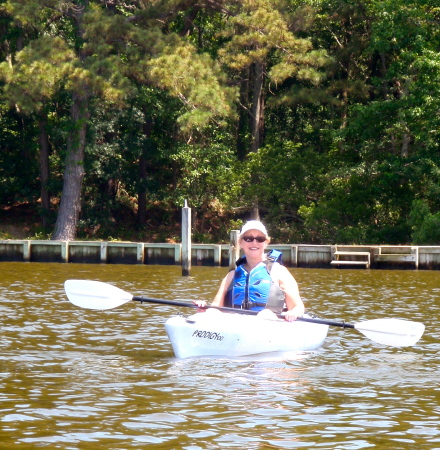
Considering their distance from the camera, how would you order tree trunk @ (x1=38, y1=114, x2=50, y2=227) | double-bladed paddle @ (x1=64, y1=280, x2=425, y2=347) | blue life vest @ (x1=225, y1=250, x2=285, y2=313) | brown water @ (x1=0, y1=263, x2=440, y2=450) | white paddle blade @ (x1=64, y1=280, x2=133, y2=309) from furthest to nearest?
tree trunk @ (x1=38, y1=114, x2=50, y2=227) → white paddle blade @ (x1=64, y1=280, x2=133, y2=309) → double-bladed paddle @ (x1=64, y1=280, x2=425, y2=347) → blue life vest @ (x1=225, y1=250, x2=285, y2=313) → brown water @ (x1=0, y1=263, x2=440, y2=450)

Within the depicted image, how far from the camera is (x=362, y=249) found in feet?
83.8

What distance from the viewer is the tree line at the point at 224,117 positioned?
94.1ft

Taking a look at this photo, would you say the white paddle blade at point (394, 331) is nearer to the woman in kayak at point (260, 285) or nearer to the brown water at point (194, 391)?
the brown water at point (194, 391)

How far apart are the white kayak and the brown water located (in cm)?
16

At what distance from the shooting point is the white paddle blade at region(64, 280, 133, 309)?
36.8ft

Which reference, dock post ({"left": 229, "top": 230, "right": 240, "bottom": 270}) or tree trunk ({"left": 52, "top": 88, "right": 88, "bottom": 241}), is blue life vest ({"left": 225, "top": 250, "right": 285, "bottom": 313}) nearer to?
dock post ({"left": 229, "top": 230, "right": 240, "bottom": 270})

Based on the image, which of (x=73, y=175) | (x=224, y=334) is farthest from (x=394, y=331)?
(x=73, y=175)

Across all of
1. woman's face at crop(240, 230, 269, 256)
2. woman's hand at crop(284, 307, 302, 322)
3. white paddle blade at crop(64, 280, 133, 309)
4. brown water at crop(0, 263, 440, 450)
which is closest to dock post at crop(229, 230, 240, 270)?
Answer: brown water at crop(0, 263, 440, 450)

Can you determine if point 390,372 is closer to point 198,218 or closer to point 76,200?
point 76,200

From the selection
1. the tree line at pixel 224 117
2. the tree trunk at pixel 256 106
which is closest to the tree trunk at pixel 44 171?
the tree line at pixel 224 117

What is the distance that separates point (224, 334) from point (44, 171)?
27.1 meters

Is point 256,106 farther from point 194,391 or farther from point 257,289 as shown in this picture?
point 194,391

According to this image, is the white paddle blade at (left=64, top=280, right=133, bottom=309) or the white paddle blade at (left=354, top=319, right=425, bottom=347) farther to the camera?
the white paddle blade at (left=64, top=280, right=133, bottom=309)

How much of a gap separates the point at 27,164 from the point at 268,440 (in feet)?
104
